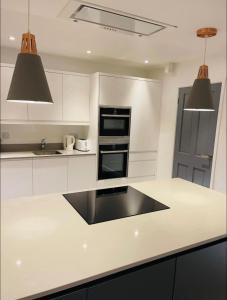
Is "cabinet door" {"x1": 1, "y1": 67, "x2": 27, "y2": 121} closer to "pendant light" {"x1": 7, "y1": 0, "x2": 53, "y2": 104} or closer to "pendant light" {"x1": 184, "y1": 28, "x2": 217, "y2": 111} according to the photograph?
"pendant light" {"x1": 7, "y1": 0, "x2": 53, "y2": 104}

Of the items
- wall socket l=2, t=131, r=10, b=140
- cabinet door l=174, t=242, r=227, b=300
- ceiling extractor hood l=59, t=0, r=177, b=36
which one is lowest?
cabinet door l=174, t=242, r=227, b=300

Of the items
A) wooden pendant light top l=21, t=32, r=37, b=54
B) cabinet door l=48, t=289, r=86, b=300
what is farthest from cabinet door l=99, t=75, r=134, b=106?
cabinet door l=48, t=289, r=86, b=300

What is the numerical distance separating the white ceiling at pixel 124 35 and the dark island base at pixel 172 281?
5.29 feet

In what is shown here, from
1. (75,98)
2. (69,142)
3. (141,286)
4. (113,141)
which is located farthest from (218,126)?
(141,286)

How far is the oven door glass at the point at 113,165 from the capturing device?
3.59m

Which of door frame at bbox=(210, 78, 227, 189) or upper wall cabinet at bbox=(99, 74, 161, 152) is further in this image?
upper wall cabinet at bbox=(99, 74, 161, 152)

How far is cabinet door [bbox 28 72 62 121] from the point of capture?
126 inches

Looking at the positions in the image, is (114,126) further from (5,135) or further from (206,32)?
(206,32)

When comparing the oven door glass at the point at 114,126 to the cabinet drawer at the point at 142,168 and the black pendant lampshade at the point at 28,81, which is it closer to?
the cabinet drawer at the point at 142,168

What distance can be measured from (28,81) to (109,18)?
105 cm

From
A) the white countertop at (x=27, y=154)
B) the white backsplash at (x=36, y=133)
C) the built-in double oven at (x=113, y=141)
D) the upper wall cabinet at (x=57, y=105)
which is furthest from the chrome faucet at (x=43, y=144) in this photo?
the built-in double oven at (x=113, y=141)

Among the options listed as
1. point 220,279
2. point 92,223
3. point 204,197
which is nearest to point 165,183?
point 204,197

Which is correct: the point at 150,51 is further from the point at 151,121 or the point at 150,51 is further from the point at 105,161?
the point at 105,161

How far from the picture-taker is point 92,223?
1356 mm
